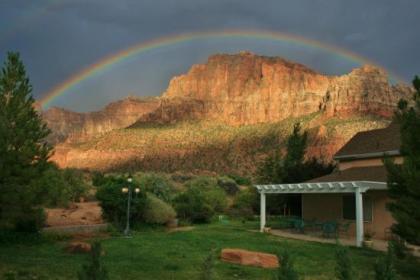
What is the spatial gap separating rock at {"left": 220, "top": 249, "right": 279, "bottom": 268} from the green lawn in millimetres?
425

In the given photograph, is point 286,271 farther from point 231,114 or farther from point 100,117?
point 100,117

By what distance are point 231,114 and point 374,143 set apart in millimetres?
94506

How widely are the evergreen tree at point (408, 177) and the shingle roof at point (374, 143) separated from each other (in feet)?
38.1

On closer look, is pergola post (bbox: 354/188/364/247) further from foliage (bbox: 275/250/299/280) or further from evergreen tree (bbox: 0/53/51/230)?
foliage (bbox: 275/250/299/280)

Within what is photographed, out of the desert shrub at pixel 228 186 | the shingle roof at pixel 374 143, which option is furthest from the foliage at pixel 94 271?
the desert shrub at pixel 228 186

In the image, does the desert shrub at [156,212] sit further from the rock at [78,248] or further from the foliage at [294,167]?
the rock at [78,248]

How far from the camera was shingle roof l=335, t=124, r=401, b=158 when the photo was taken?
23859 mm

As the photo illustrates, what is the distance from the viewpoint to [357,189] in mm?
18453

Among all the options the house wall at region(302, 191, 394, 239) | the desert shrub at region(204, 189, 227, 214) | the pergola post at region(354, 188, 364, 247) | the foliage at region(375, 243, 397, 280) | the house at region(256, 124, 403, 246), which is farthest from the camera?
the desert shrub at region(204, 189, 227, 214)

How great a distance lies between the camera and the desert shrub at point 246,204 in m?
36.2

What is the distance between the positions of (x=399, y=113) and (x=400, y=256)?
366 centimetres

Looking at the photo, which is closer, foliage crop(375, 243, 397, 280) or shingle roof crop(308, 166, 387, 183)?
foliage crop(375, 243, 397, 280)

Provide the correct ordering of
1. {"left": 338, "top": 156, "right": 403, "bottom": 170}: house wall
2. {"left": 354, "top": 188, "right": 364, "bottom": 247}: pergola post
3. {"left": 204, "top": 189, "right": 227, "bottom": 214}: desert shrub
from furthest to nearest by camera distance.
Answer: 1. {"left": 204, "top": 189, "right": 227, "bottom": 214}: desert shrub
2. {"left": 338, "top": 156, "right": 403, "bottom": 170}: house wall
3. {"left": 354, "top": 188, "right": 364, "bottom": 247}: pergola post

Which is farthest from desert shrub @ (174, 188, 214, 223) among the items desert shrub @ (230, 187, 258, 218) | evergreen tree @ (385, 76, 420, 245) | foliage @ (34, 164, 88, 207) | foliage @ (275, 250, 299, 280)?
foliage @ (275, 250, 299, 280)
